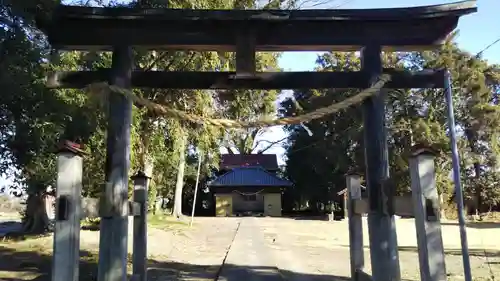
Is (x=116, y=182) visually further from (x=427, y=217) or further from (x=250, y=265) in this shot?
(x=250, y=265)

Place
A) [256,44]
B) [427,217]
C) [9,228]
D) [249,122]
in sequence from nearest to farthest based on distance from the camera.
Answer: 1. [427,217]
2. [249,122]
3. [256,44]
4. [9,228]

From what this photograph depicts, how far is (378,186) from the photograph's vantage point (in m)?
4.54

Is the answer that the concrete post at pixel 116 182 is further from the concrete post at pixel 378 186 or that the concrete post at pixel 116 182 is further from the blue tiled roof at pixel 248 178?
the blue tiled roof at pixel 248 178

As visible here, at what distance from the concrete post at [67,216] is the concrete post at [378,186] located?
2.85 m

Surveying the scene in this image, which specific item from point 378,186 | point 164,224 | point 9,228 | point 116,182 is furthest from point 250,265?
point 9,228

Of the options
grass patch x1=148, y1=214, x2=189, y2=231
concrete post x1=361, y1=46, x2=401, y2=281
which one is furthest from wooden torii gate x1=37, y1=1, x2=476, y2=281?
grass patch x1=148, y1=214, x2=189, y2=231

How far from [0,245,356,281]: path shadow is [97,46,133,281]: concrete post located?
3576 millimetres

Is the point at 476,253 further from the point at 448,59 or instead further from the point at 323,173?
the point at 323,173

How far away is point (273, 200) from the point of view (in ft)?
131

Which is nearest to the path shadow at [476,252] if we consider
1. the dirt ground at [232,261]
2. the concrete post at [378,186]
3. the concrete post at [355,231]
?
the dirt ground at [232,261]

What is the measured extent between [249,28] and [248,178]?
119 ft

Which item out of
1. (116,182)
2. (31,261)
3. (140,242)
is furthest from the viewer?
(31,261)

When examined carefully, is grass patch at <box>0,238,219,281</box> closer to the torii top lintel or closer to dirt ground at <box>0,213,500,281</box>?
dirt ground at <box>0,213,500,281</box>

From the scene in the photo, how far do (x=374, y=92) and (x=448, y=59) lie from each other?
2370 centimetres
